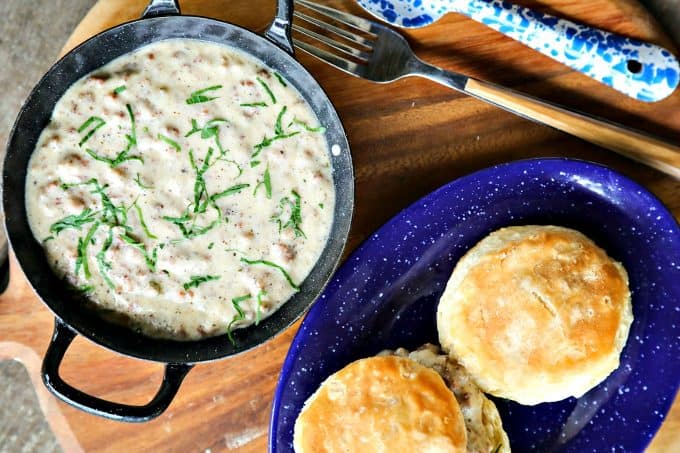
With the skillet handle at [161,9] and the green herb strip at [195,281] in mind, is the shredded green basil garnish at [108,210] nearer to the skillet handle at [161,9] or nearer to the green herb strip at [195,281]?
the green herb strip at [195,281]

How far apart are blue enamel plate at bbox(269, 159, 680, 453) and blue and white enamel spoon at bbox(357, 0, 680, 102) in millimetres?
387

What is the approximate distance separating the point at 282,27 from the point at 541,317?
49.6 inches

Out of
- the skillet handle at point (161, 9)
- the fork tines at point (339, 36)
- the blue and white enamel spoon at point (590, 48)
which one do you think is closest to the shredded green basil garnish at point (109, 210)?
the skillet handle at point (161, 9)

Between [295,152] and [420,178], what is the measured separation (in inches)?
19.5

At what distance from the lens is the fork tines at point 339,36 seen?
2430 mm

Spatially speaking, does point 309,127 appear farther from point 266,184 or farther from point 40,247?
point 40,247

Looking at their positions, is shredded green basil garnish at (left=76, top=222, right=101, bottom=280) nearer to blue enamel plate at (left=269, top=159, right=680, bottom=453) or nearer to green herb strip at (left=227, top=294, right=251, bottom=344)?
green herb strip at (left=227, top=294, right=251, bottom=344)

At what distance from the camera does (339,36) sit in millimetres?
2449

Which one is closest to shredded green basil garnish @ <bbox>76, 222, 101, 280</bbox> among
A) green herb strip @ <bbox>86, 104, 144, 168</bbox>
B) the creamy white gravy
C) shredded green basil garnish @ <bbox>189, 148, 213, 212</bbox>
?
the creamy white gravy

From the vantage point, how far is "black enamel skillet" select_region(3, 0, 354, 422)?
6.99 ft

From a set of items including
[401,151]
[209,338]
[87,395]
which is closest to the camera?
[87,395]

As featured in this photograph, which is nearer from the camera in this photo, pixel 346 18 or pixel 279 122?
pixel 279 122

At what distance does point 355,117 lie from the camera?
97.4 inches

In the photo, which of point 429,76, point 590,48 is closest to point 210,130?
point 429,76
